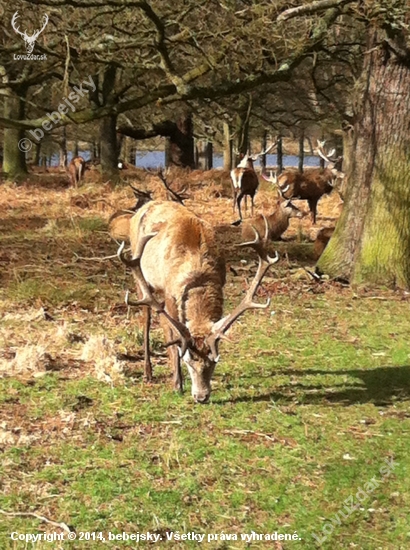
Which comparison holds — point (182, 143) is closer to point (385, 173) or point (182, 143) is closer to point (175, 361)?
point (385, 173)

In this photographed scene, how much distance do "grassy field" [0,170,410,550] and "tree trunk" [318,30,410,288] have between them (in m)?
0.41

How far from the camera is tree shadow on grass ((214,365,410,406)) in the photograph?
18.5 ft

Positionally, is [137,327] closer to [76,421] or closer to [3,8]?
[76,421]

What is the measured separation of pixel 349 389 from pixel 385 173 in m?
4.05

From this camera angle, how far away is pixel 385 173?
9.12m

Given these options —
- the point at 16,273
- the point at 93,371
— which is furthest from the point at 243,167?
the point at 93,371

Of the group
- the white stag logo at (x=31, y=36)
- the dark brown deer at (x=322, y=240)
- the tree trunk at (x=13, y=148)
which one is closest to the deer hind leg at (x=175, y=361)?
the white stag logo at (x=31, y=36)

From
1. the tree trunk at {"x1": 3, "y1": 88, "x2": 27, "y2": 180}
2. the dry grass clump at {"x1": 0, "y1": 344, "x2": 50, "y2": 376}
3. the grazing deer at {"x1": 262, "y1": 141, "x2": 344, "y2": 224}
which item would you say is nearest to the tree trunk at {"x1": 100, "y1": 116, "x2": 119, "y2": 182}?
the tree trunk at {"x1": 3, "y1": 88, "x2": 27, "y2": 180}

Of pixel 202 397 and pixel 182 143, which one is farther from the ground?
pixel 182 143

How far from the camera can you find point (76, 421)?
506 centimetres

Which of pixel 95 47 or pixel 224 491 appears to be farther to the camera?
pixel 95 47

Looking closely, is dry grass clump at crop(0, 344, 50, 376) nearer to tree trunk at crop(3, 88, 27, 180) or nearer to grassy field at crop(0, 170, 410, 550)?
grassy field at crop(0, 170, 410, 550)

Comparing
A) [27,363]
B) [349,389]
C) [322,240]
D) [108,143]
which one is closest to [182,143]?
[108,143]

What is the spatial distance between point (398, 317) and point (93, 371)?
3.66m
